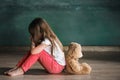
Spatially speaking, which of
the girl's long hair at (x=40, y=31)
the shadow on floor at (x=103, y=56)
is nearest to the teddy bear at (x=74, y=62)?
the girl's long hair at (x=40, y=31)

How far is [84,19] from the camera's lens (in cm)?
490

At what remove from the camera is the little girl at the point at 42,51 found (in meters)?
3.31

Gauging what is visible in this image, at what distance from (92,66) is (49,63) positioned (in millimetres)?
716

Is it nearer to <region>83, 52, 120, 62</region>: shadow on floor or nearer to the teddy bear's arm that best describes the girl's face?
the teddy bear's arm

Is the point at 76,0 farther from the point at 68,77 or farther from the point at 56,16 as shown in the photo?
the point at 68,77

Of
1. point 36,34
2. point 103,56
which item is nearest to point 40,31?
point 36,34

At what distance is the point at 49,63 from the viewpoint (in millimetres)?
3377

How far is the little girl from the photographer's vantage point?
3.31 meters

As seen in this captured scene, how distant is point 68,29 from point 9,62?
115cm

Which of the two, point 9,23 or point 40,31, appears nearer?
point 40,31

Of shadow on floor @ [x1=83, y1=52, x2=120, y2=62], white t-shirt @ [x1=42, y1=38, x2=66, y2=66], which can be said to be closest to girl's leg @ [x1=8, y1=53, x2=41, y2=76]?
white t-shirt @ [x1=42, y1=38, x2=66, y2=66]

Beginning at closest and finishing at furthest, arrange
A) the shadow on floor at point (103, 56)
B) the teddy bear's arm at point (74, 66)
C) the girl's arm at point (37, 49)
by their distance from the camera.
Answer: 1. the girl's arm at point (37, 49)
2. the teddy bear's arm at point (74, 66)
3. the shadow on floor at point (103, 56)

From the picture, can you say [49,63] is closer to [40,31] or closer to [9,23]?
[40,31]

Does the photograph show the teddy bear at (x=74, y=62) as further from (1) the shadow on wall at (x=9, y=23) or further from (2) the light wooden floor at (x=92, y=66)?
(1) the shadow on wall at (x=9, y=23)
